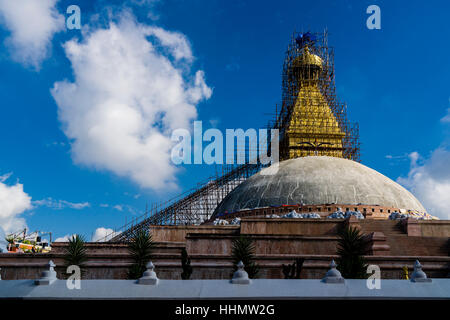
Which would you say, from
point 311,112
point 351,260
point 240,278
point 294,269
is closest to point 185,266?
point 294,269

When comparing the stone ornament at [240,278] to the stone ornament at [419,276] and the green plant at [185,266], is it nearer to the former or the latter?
the stone ornament at [419,276]

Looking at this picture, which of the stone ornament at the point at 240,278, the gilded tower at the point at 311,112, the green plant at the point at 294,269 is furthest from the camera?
the gilded tower at the point at 311,112

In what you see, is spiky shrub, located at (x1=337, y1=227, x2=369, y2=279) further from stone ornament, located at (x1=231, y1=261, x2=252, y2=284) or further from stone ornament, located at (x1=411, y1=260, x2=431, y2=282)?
stone ornament, located at (x1=231, y1=261, x2=252, y2=284)

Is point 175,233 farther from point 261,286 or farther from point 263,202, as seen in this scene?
point 261,286

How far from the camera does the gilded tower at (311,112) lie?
3344 centimetres

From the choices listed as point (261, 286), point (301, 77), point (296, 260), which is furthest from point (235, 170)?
point (261, 286)

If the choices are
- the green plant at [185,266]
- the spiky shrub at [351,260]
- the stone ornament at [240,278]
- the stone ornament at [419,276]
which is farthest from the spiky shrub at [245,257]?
the stone ornament at [419,276]

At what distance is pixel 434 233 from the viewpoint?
15.7m

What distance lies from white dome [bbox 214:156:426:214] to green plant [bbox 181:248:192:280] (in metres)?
9.82

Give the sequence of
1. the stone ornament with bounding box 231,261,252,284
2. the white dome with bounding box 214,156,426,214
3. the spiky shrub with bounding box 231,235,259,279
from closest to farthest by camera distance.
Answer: the stone ornament with bounding box 231,261,252,284
the spiky shrub with bounding box 231,235,259,279
the white dome with bounding box 214,156,426,214

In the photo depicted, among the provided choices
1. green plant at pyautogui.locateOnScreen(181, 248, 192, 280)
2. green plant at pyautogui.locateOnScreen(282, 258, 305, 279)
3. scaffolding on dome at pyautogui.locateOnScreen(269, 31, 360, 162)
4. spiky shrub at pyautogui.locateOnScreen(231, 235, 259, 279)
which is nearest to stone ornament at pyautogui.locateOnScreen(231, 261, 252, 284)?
spiky shrub at pyautogui.locateOnScreen(231, 235, 259, 279)

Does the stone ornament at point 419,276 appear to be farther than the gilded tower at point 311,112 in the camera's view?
No

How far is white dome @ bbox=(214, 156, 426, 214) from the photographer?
21.5m

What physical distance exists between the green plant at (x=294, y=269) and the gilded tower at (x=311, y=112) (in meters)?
21.5
